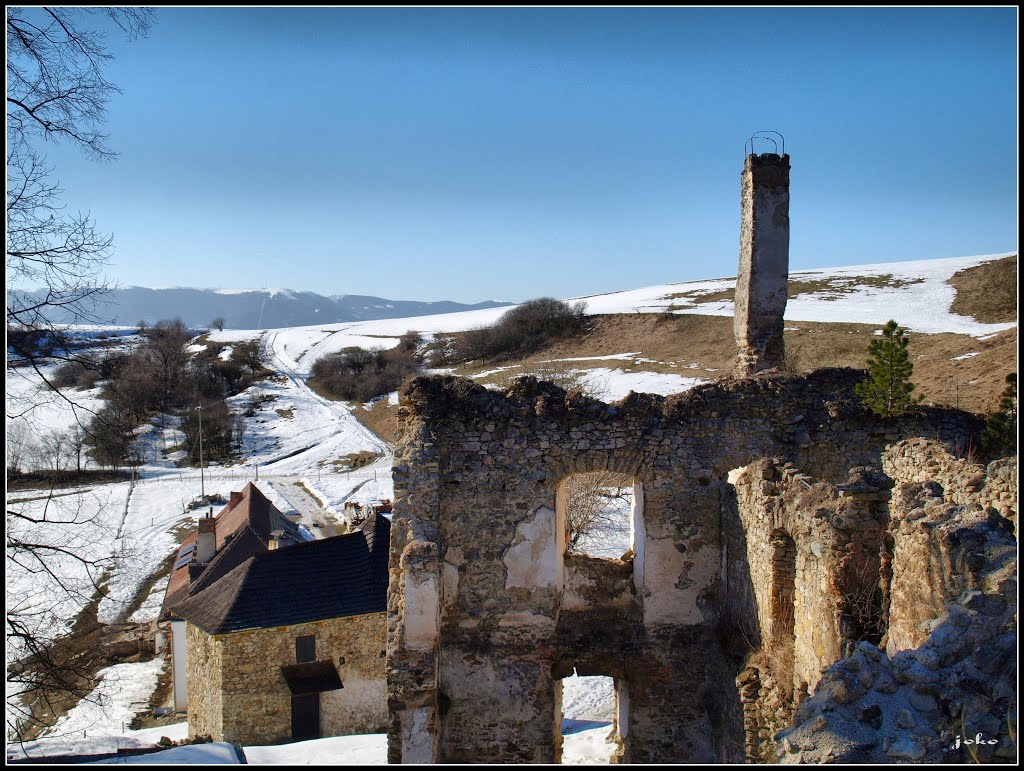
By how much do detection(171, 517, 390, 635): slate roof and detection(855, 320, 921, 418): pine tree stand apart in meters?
12.2

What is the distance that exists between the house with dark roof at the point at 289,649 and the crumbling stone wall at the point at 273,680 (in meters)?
0.02

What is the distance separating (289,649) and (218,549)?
36.6 ft

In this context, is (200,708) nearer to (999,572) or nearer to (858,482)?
(858,482)

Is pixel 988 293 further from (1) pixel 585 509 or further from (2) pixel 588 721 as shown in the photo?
(2) pixel 588 721

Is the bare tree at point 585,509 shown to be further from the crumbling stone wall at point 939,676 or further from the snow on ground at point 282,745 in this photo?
the crumbling stone wall at point 939,676

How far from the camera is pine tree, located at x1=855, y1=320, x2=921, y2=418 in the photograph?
9570mm

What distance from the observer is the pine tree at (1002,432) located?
9.32 meters

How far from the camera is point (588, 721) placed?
44.5 ft

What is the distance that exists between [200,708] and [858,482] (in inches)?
660

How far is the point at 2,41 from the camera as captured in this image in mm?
5672

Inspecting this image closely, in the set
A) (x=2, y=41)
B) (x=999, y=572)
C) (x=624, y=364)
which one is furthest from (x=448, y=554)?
(x=624, y=364)

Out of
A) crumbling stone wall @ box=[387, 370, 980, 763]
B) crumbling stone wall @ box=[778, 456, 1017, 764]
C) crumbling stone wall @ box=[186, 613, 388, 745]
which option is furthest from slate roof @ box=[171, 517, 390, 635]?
crumbling stone wall @ box=[778, 456, 1017, 764]

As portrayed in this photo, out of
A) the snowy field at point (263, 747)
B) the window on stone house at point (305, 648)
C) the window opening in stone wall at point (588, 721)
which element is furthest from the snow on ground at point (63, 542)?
the window opening in stone wall at point (588, 721)

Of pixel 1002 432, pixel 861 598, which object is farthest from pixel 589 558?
pixel 1002 432
